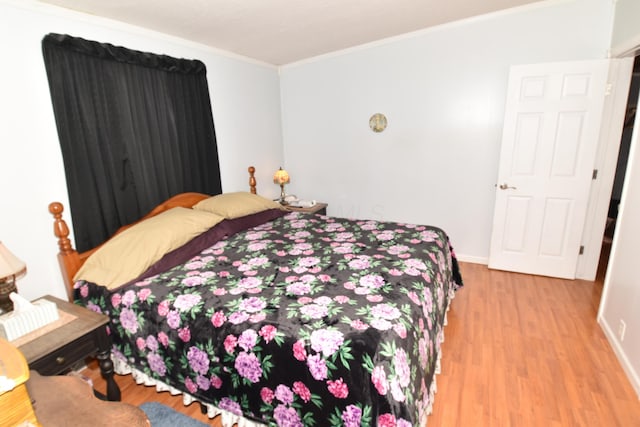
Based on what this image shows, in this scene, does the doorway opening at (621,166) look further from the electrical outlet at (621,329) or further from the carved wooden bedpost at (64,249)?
the carved wooden bedpost at (64,249)

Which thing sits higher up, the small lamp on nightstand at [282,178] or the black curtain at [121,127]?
the black curtain at [121,127]

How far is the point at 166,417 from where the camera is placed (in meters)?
1.81

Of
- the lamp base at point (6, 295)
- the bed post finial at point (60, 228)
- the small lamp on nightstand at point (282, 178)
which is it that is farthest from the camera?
the small lamp on nightstand at point (282, 178)

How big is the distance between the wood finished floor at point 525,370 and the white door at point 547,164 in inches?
19.7

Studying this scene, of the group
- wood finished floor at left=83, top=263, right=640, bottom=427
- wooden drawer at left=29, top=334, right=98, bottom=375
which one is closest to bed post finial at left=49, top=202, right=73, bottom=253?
wooden drawer at left=29, top=334, right=98, bottom=375

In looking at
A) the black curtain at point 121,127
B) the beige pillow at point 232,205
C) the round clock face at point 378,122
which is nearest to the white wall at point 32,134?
the black curtain at point 121,127

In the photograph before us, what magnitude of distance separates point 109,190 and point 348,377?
2.12 metres

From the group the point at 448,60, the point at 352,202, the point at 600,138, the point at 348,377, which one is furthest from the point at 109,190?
the point at 600,138

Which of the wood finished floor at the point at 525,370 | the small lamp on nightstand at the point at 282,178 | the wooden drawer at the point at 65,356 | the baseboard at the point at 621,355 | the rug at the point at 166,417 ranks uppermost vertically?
the small lamp on nightstand at the point at 282,178

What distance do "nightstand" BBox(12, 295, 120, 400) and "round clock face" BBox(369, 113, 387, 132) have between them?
3.22 meters

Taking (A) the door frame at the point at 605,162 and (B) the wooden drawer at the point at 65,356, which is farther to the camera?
(A) the door frame at the point at 605,162

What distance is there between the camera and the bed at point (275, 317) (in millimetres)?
Answer: 1349

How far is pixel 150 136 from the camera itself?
8.71ft

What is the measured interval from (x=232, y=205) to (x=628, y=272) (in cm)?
295
